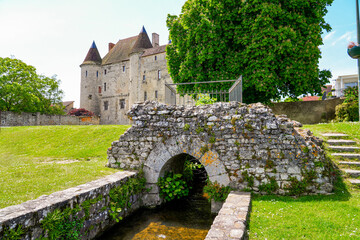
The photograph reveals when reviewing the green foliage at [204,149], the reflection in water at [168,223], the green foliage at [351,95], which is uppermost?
the green foliage at [351,95]

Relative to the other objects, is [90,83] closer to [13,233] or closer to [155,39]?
[155,39]

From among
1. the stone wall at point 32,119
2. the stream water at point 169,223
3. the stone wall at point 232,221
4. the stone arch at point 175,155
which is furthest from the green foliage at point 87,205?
the stone wall at point 32,119

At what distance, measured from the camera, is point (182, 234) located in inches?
199

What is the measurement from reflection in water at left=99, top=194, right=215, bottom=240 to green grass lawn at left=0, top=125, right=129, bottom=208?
4.73 ft

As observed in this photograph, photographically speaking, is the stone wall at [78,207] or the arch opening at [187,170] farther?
the arch opening at [187,170]

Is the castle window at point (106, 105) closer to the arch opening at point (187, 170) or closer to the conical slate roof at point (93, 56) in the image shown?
the conical slate roof at point (93, 56)

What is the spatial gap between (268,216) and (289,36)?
940 cm

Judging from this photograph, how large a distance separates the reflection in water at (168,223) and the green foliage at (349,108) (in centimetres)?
895

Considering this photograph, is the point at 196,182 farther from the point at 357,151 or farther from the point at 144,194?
the point at 357,151

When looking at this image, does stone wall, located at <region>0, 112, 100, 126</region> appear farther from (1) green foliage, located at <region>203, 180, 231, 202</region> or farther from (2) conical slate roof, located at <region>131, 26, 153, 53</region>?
(1) green foliage, located at <region>203, 180, 231, 202</region>

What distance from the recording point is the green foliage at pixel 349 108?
36.0 feet

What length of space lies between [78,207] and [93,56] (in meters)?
42.1

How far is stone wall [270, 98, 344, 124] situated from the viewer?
12.6 m

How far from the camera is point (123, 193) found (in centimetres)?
577
